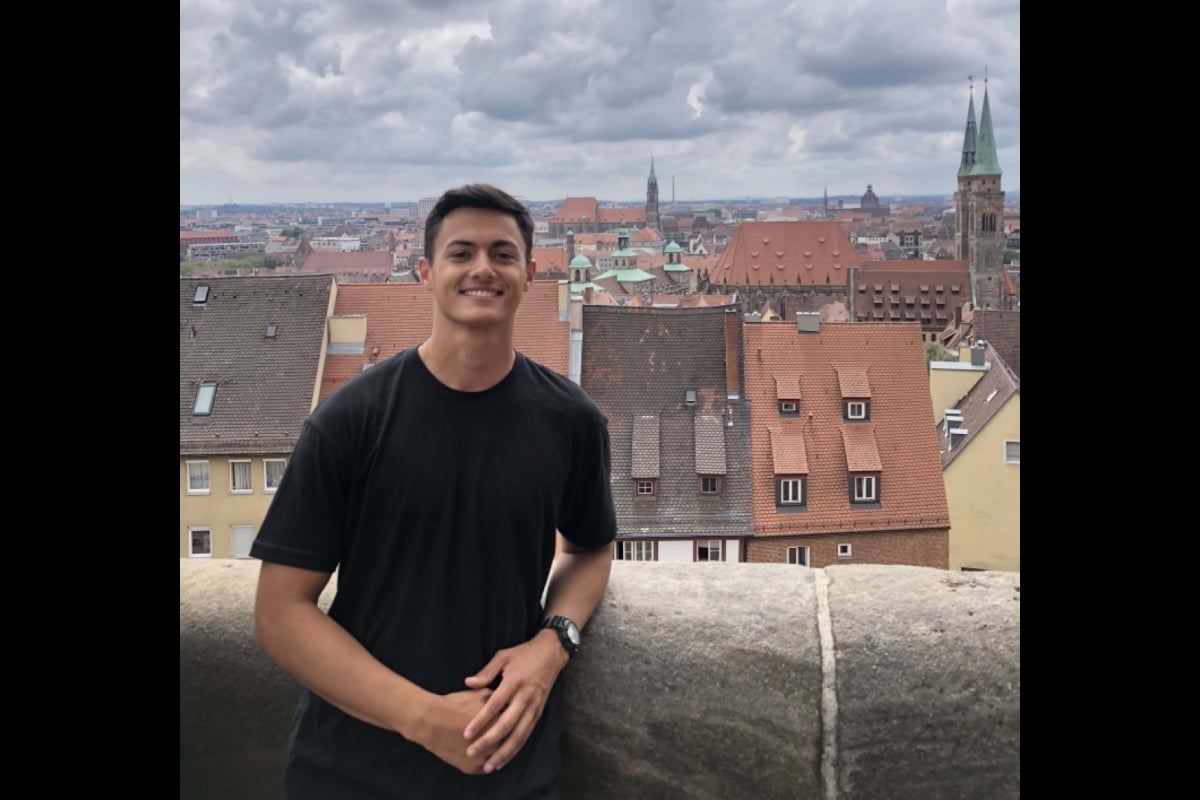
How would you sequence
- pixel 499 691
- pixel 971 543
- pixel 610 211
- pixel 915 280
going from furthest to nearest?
pixel 610 211 < pixel 915 280 < pixel 971 543 < pixel 499 691

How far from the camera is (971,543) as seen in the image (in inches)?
593

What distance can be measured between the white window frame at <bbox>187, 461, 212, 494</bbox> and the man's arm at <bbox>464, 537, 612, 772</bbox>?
12.4 meters

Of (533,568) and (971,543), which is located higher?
(533,568)

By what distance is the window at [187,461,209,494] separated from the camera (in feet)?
43.6

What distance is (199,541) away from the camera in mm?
13328

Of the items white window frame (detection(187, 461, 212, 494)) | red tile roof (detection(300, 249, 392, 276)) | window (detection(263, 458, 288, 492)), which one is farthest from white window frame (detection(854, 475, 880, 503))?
red tile roof (detection(300, 249, 392, 276))

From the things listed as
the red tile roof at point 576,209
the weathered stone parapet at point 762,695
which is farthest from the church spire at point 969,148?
the weathered stone parapet at point 762,695

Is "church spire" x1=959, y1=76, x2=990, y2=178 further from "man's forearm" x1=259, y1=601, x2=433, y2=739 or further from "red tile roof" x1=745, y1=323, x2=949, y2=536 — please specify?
"man's forearm" x1=259, y1=601, x2=433, y2=739

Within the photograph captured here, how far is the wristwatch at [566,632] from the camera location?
1.31 metres
